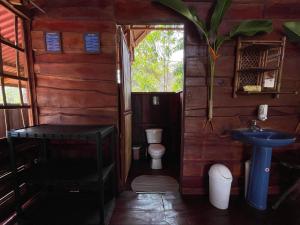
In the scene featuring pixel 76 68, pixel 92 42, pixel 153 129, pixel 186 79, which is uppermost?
pixel 92 42

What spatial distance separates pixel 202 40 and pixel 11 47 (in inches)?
76.7

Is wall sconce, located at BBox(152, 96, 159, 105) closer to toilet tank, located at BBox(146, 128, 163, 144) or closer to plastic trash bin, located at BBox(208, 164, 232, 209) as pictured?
toilet tank, located at BBox(146, 128, 163, 144)

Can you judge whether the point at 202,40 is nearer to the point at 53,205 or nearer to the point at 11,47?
the point at 11,47

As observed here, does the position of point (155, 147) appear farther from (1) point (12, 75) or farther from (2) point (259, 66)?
(1) point (12, 75)

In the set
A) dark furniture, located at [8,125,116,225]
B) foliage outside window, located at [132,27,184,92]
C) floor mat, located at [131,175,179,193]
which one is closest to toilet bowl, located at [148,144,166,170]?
floor mat, located at [131,175,179,193]

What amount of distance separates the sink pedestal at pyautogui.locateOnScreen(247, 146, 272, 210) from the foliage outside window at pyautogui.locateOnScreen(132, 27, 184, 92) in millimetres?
3488

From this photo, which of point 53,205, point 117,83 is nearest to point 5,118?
point 53,205

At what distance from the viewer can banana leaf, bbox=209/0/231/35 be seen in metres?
1.55

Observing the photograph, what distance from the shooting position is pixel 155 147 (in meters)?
2.71

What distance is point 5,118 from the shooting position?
1.49 metres

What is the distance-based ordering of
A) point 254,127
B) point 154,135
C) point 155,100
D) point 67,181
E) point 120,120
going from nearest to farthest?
1. point 67,181
2. point 254,127
3. point 120,120
4. point 154,135
5. point 155,100

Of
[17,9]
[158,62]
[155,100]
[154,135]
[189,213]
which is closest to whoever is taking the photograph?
[17,9]

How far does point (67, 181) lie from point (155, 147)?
5.19ft

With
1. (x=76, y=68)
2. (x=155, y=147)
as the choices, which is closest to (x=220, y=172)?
(x=155, y=147)
